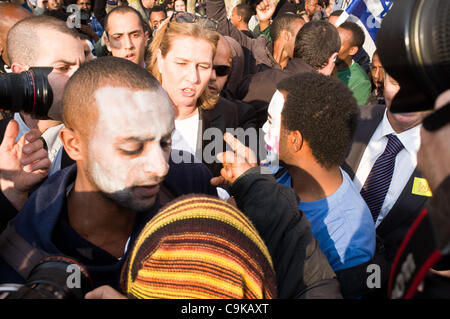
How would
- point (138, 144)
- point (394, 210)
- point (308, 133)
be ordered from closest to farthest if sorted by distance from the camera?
point (138, 144)
point (308, 133)
point (394, 210)

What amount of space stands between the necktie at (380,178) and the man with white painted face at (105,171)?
4.24 feet

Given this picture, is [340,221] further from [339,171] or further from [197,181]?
[197,181]

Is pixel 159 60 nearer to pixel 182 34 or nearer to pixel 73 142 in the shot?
pixel 182 34

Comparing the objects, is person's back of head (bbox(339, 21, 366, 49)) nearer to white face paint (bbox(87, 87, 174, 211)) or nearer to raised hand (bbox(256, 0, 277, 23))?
raised hand (bbox(256, 0, 277, 23))

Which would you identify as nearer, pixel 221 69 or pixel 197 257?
pixel 197 257

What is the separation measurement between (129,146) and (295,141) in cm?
91

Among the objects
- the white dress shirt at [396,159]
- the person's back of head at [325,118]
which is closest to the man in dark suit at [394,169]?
the white dress shirt at [396,159]

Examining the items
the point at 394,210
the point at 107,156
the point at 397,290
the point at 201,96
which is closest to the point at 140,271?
the point at 397,290

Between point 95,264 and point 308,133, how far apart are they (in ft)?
3.76

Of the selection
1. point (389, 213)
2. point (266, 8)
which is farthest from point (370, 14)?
point (389, 213)

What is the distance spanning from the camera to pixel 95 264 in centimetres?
143

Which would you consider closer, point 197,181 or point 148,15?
point 197,181

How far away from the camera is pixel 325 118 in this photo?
1.90 meters

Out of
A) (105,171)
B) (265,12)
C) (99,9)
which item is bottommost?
(99,9)
